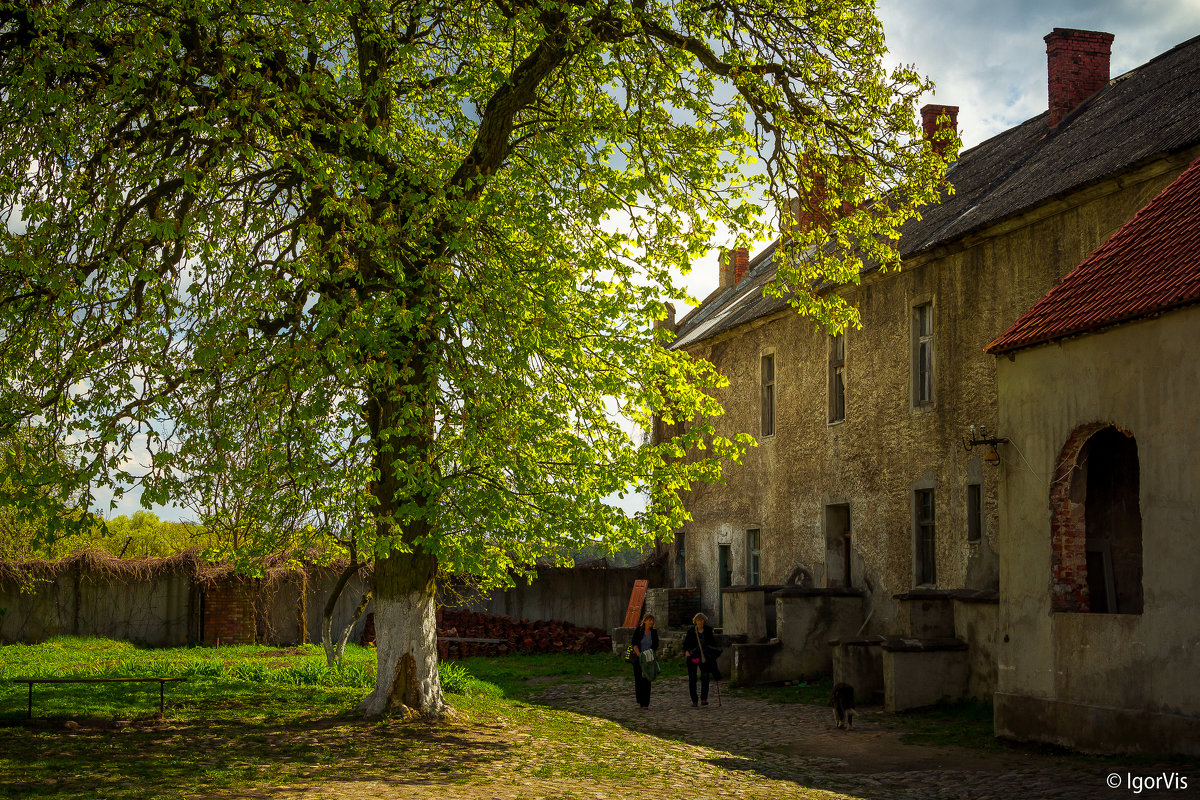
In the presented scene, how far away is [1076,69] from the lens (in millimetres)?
21000

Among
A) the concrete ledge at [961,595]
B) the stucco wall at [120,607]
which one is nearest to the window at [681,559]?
the stucco wall at [120,607]

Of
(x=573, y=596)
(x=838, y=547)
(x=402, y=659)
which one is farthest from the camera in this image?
(x=573, y=596)

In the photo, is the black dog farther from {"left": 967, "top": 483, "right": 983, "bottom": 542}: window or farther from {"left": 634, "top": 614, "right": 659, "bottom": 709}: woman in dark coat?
{"left": 967, "top": 483, "right": 983, "bottom": 542}: window

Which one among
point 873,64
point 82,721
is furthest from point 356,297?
point 873,64

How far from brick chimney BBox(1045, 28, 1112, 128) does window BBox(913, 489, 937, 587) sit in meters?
7.61

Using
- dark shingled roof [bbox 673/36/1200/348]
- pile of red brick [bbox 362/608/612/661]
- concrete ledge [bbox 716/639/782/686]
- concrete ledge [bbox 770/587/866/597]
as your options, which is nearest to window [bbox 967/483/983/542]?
concrete ledge [bbox 770/587/866/597]

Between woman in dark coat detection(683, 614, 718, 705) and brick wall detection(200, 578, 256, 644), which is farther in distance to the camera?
brick wall detection(200, 578, 256, 644)

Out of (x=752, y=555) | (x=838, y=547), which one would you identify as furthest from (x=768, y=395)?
(x=838, y=547)

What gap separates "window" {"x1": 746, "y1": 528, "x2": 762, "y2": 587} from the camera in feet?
82.3

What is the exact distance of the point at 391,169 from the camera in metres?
12.2

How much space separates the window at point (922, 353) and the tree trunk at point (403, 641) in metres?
9.81

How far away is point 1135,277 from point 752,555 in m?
14.4

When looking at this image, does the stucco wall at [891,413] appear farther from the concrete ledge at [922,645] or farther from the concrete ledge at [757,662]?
the concrete ledge at [757,662]

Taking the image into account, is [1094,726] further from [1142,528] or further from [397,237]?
[397,237]
